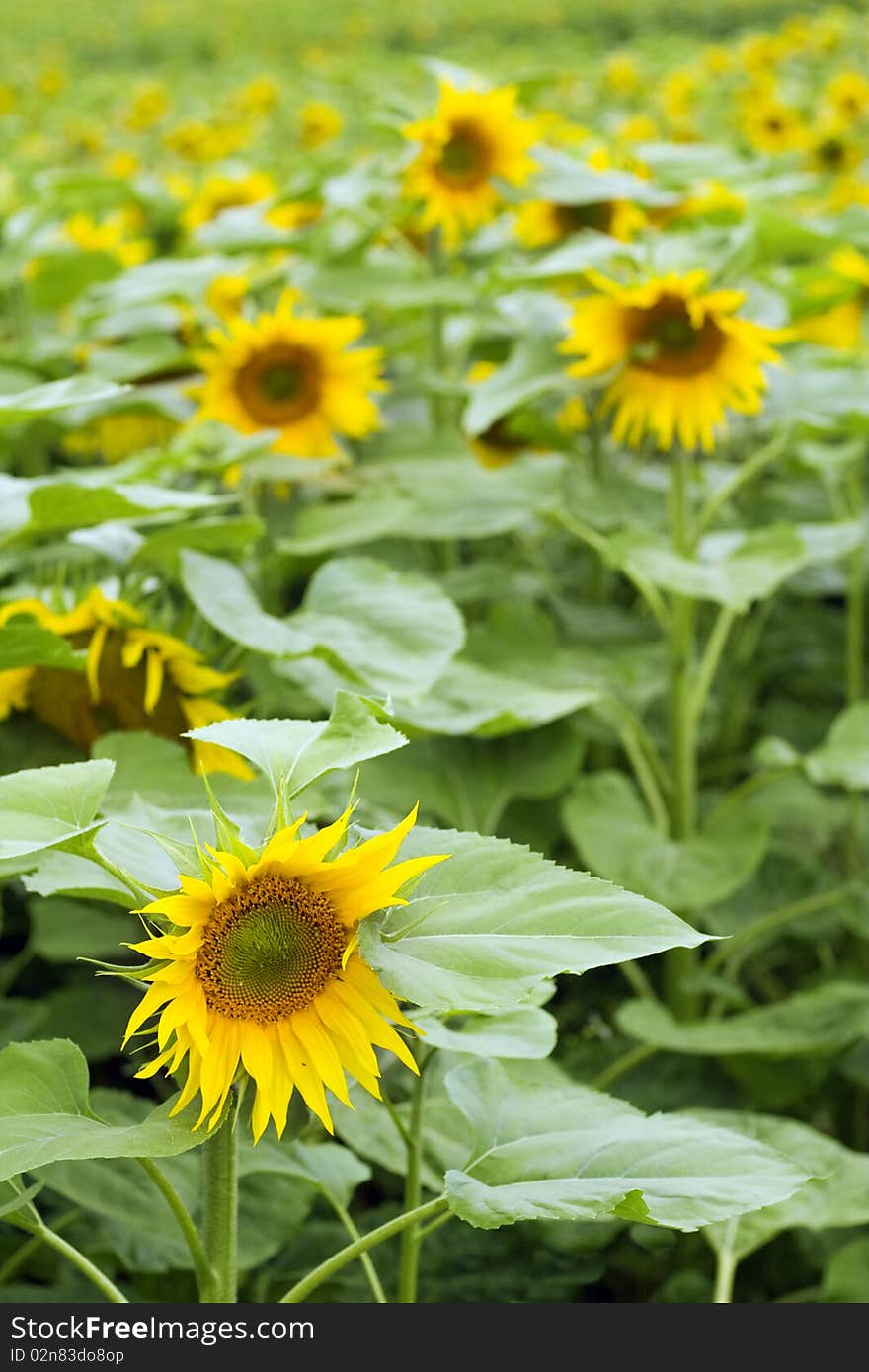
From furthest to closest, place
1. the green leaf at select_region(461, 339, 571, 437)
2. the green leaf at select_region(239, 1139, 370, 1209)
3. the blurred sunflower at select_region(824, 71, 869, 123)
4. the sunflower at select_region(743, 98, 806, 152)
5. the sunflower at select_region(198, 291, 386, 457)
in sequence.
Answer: the blurred sunflower at select_region(824, 71, 869, 123), the sunflower at select_region(743, 98, 806, 152), the sunflower at select_region(198, 291, 386, 457), the green leaf at select_region(461, 339, 571, 437), the green leaf at select_region(239, 1139, 370, 1209)

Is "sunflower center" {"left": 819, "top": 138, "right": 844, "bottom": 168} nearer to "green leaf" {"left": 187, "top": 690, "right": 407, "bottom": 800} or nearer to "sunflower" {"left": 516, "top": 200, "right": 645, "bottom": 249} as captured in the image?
"sunflower" {"left": 516, "top": 200, "right": 645, "bottom": 249}

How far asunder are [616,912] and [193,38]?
6936mm

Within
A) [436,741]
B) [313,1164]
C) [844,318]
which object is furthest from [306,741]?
[844,318]

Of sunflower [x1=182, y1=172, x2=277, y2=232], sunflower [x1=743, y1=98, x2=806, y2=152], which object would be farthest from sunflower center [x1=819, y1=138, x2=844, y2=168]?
sunflower [x1=182, y1=172, x2=277, y2=232]

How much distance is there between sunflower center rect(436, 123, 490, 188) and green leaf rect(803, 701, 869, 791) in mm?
542

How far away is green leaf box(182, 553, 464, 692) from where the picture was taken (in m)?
0.85

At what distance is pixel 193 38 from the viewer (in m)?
6.75

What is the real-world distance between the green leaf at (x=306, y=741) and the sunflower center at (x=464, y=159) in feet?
2.78

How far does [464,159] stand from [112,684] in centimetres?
66

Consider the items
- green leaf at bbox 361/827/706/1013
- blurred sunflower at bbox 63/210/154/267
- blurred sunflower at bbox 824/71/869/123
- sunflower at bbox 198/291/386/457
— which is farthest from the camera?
blurred sunflower at bbox 824/71/869/123

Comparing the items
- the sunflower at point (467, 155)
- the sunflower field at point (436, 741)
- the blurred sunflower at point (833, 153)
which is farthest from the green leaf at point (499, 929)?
the blurred sunflower at point (833, 153)

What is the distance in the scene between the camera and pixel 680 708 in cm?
115

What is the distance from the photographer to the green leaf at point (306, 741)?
0.55 meters

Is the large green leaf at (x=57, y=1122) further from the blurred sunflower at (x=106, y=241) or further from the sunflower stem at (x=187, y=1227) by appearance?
the blurred sunflower at (x=106, y=241)
